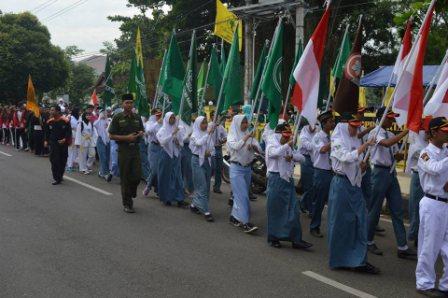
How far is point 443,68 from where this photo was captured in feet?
20.7

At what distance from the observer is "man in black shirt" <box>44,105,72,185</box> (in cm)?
1244

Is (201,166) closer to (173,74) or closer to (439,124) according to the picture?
(173,74)

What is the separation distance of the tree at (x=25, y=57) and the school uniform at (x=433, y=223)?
34664 millimetres

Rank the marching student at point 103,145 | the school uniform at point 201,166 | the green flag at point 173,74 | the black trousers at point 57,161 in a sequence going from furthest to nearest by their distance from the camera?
the marching student at point 103,145 < the black trousers at point 57,161 < the green flag at point 173,74 < the school uniform at point 201,166

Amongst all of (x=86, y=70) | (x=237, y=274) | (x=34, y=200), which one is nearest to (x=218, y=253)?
(x=237, y=274)

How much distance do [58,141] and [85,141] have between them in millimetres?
2383

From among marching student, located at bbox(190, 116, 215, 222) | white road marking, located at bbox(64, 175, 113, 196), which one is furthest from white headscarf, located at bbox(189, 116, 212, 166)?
white road marking, located at bbox(64, 175, 113, 196)

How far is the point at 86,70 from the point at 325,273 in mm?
59139

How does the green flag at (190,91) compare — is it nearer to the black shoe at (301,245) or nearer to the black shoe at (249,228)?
the black shoe at (249,228)

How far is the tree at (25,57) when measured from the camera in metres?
36.2

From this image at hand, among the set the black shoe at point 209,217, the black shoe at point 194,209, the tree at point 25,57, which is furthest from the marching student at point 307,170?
the tree at point 25,57

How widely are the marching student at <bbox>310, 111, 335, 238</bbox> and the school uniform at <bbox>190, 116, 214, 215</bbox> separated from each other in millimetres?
1857

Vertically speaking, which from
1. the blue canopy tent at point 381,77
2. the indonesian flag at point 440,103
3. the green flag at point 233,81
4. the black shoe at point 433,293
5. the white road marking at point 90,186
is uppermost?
the blue canopy tent at point 381,77

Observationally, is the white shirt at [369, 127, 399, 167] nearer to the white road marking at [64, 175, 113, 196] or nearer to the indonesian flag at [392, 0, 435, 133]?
the indonesian flag at [392, 0, 435, 133]
